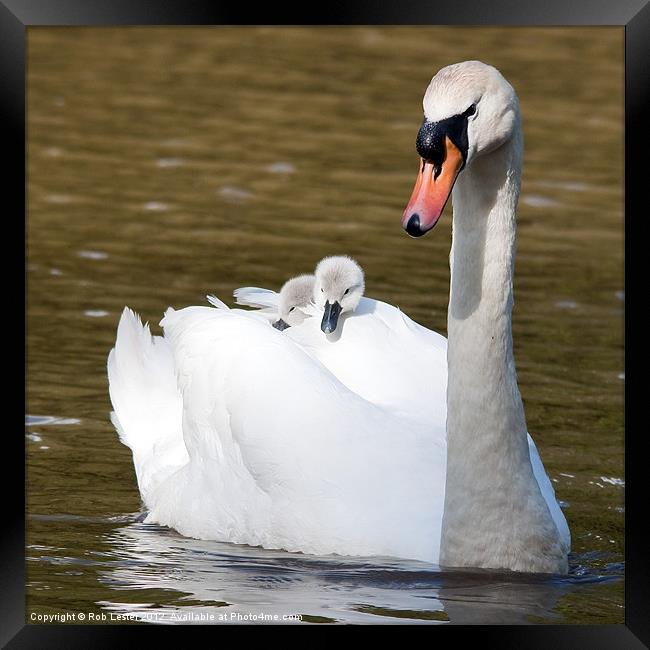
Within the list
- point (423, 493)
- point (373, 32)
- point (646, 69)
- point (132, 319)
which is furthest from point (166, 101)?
point (646, 69)

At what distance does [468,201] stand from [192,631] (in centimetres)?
174

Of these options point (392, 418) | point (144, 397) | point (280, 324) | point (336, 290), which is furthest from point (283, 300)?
point (392, 418)

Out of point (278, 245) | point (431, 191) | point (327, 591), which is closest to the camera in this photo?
point (431, 191)

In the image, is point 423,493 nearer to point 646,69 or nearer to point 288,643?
point 288,643

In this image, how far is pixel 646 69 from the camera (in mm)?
5348

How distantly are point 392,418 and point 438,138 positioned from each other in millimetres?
1840

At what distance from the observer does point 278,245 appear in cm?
1130

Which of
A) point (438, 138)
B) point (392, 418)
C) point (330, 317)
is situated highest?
point (438, 138)

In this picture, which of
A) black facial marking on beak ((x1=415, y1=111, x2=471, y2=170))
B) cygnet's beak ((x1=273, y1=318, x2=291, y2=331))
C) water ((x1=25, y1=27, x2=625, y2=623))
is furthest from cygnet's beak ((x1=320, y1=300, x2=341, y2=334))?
black facial marking on beak ((x1=415, y1=111, x2=471, y2=170))

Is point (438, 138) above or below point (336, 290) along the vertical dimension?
above

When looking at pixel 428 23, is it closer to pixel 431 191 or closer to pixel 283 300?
pixel 431 191

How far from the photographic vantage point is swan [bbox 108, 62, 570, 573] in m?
5.84

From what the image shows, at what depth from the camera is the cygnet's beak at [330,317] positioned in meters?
7.39

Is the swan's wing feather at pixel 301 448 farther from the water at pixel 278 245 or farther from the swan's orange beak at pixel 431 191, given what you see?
the swan's orange beak at pixel 431 191
